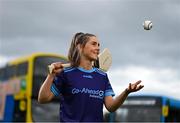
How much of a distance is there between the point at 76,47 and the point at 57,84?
33cm

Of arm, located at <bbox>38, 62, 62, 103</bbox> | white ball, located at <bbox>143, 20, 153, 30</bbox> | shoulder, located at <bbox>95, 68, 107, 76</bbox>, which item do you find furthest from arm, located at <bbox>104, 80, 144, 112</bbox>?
white ball, located at <bbox>143, 20, 153, 30</bbox>

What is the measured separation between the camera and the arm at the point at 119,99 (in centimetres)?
431

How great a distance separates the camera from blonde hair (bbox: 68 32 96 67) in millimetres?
4527

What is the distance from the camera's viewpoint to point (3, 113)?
60.3ft

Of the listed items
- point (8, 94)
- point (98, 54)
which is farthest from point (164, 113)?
point (98, 54)

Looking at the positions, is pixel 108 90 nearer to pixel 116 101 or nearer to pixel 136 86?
pixel 116 101

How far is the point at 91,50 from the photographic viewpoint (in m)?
4.52

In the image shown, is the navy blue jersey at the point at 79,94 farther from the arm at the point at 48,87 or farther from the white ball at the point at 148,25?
the white ball at the point at 148,25

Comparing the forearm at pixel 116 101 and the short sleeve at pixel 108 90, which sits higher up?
the short sleeve at pixel 108 90

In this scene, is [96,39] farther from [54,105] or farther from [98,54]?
[54,105]

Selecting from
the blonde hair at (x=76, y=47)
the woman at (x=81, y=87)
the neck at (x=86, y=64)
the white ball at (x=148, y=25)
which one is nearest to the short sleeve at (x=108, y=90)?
the woman at (x=81, y=87)

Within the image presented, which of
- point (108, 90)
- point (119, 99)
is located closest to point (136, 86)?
point (119, 99)

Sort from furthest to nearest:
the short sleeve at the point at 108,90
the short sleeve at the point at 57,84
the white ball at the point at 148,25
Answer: the white ball at the point at 148,25 → the short sleeve at the point at 108,90 → the short sleeve at the point at 57,84

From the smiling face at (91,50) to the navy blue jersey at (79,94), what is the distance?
0.39 ft
